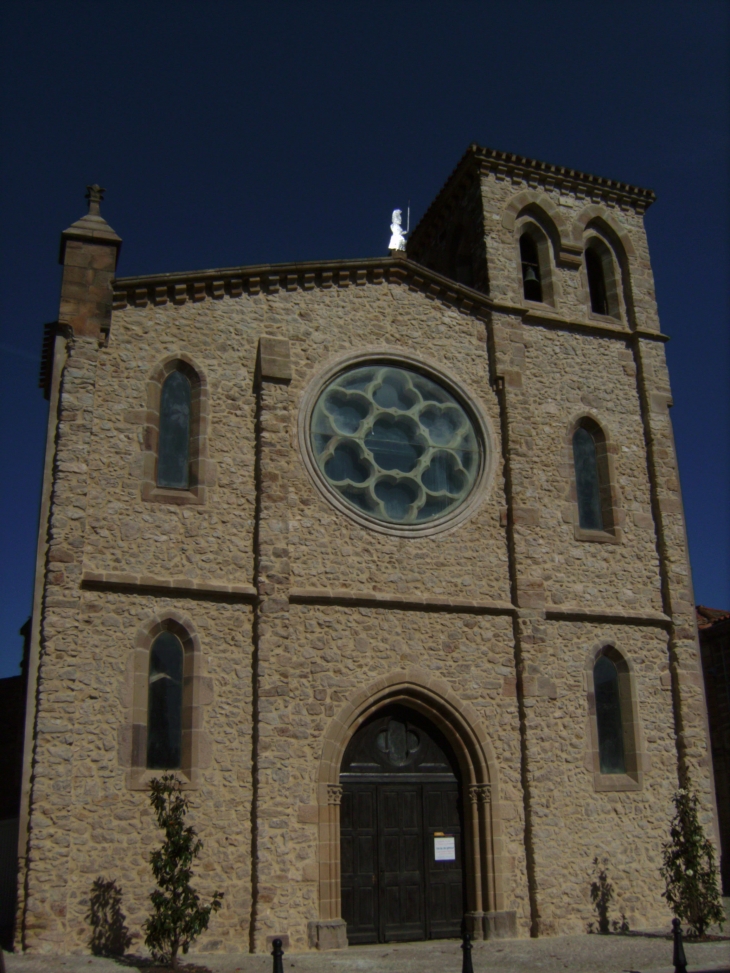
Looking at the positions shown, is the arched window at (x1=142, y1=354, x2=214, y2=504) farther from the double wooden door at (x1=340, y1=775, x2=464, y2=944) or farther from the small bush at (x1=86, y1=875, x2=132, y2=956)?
the small bush at (x1=86, y1=875, x2=132, y2=956)

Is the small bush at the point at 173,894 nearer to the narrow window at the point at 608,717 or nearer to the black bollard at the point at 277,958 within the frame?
the black bollard at the point at 277,958

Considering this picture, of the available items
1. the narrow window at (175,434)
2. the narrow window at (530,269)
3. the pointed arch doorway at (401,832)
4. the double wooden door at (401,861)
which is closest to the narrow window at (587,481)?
the narrow window at (530,269)

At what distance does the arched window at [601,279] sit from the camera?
18734mm

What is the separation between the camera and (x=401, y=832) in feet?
46.1

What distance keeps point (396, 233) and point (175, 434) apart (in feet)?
25.1

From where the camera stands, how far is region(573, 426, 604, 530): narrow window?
1661 centimetres

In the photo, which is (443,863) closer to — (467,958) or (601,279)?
(467,958)

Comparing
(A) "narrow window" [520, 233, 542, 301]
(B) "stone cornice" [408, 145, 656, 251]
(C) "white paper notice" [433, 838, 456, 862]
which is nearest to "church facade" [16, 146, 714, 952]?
(C) "white paper notice" [433, 838, 456, 862]

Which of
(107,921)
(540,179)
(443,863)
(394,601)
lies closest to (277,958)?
(107,921)

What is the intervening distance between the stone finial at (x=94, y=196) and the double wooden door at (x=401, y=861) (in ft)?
31.4

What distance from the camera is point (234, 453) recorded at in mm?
14633

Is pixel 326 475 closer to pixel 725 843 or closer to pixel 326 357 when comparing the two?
pixel 326 357

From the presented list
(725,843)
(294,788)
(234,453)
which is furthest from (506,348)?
(725,843)

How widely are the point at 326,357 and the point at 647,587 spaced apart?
652cm
